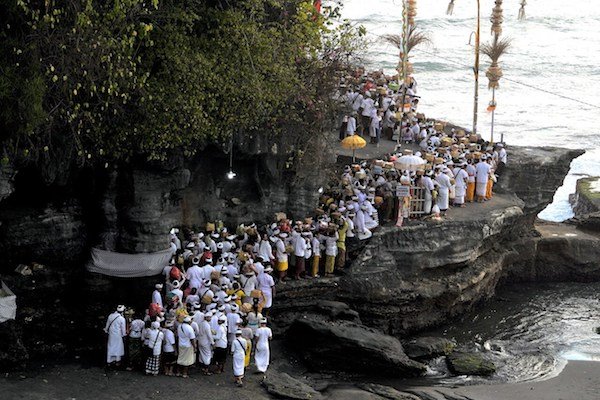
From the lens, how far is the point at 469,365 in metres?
23.5

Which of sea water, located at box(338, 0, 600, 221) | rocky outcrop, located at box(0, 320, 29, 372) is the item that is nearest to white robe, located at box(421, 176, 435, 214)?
rocky outcrop, located at box(0, 320, 29, 372)

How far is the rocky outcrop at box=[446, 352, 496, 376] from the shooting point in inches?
918

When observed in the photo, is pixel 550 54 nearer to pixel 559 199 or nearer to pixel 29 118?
pixel 559 199

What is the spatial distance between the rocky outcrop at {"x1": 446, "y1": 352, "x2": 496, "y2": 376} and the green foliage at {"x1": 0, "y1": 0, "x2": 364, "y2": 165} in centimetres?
632

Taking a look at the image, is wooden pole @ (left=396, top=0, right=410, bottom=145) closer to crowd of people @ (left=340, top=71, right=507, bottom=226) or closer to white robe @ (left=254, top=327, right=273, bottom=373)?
crowd of people @ (left=340, top=71, right=507, bottom=226)

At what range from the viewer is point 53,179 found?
20.8m

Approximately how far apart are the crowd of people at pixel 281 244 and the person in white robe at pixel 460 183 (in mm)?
31

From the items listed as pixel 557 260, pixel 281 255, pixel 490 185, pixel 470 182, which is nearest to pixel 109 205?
pixel 281 255

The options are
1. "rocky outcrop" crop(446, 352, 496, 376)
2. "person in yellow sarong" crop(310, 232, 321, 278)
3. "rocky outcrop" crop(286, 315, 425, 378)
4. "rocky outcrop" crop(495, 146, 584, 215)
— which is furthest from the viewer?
"rocky outcrop" crop(495, 146, 584, 215)

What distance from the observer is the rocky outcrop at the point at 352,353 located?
22375mm

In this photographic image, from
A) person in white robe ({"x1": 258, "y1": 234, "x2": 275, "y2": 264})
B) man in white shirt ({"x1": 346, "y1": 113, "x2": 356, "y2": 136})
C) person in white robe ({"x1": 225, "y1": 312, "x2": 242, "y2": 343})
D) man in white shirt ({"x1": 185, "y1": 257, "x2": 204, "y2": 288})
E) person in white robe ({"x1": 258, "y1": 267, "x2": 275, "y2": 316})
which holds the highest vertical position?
man in white shirt ({"x1": 346, "y1": 113, "x2": 356, "y2": 136})

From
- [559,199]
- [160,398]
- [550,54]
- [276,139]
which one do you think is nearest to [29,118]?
[160,398]

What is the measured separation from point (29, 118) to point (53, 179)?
257cm

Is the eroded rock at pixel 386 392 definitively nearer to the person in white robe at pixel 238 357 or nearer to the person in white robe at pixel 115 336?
the person in white robe at pixel 238 357
